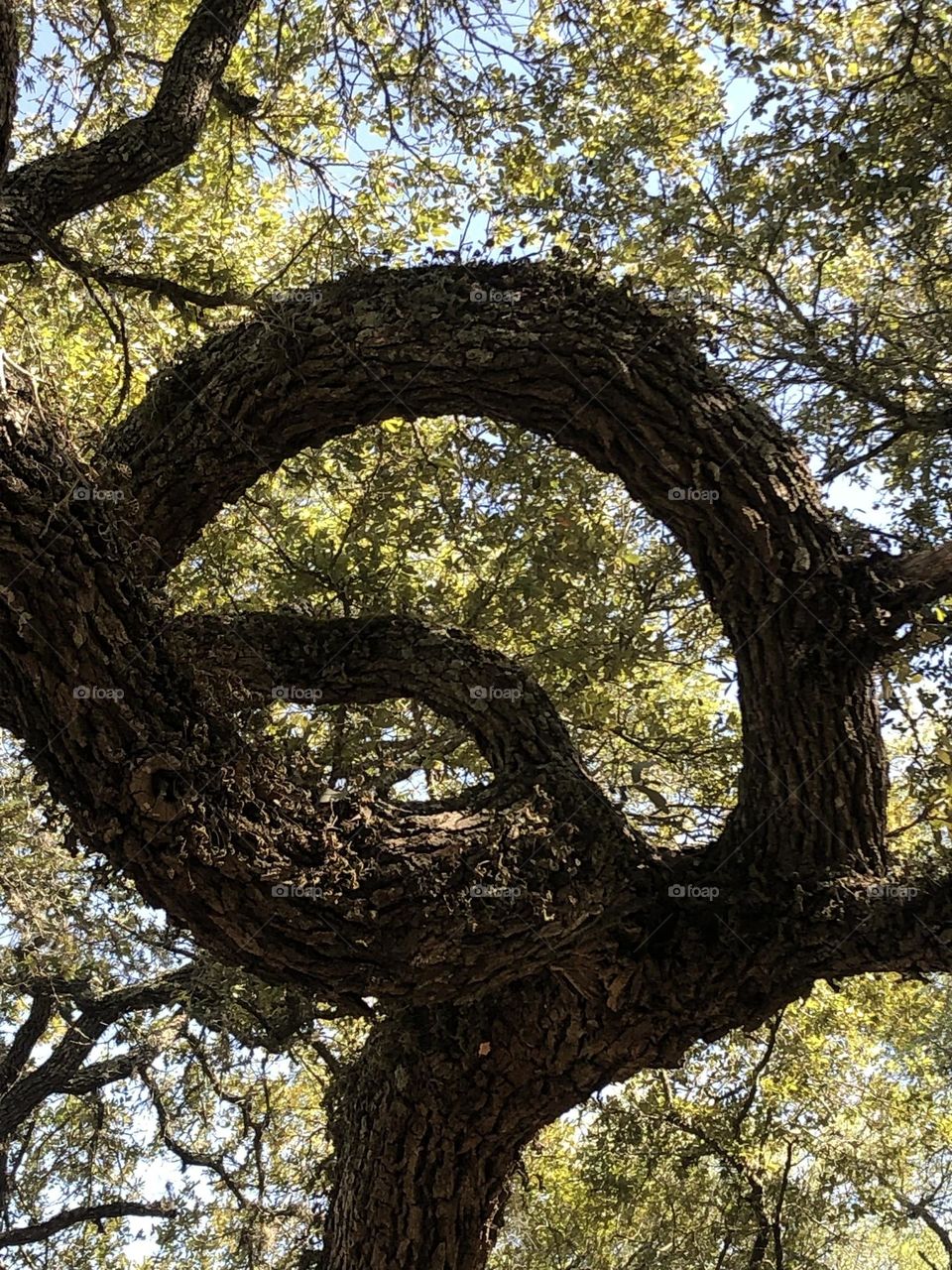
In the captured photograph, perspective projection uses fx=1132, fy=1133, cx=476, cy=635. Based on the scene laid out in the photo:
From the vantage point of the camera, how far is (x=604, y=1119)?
5.61 metres

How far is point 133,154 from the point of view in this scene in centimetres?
425

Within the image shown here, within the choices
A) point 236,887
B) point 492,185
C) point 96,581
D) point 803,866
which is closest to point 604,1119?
point 803,866

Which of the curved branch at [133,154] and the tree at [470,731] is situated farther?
the curved branch at [133,154]

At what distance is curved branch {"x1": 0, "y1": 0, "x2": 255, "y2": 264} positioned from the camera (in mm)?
4125
